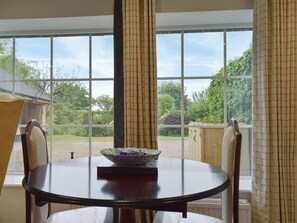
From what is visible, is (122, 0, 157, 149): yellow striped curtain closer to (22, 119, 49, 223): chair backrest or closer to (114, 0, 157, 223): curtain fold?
(114, 0, 157, 223): curtain fold

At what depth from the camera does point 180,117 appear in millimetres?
2506

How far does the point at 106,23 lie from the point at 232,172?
1.79m

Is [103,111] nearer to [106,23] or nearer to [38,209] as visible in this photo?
[106,23]

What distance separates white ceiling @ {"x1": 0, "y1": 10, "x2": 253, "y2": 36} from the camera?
2273 mm

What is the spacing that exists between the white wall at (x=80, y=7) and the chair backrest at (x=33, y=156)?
3.82ft

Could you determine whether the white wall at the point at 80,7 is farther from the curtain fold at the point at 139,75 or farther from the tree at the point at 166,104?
the tree at the point at 166,104

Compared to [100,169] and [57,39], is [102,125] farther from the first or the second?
[100,169]

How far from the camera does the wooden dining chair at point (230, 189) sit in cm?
137

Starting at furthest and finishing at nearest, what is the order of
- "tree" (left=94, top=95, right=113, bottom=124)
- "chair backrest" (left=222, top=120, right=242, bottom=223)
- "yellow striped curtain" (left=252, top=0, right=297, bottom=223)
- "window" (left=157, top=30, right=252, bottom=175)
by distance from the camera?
"tree" (left=94, top=95, right=113, bottom=124) < "window" (left=157, top=30, right=252, bottom=175) < "yellow striped curtain" (left=252, top=0, right=297, bottom=223) < "chair backrest" (left=222, top=120, right=242, bottom=223)

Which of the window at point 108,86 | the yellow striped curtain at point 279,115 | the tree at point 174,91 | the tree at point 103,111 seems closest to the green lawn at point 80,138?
the window at point 108,86

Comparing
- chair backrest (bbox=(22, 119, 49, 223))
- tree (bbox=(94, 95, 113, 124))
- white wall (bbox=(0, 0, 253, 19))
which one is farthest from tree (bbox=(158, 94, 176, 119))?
chair backrest (bbox=(22, 119, 49, 223))

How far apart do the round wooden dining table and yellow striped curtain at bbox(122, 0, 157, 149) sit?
2.11 ft

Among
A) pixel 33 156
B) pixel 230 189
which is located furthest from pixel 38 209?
pixel 230 189

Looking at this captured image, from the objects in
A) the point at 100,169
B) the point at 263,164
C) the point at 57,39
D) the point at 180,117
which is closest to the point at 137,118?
the point at 180,117
